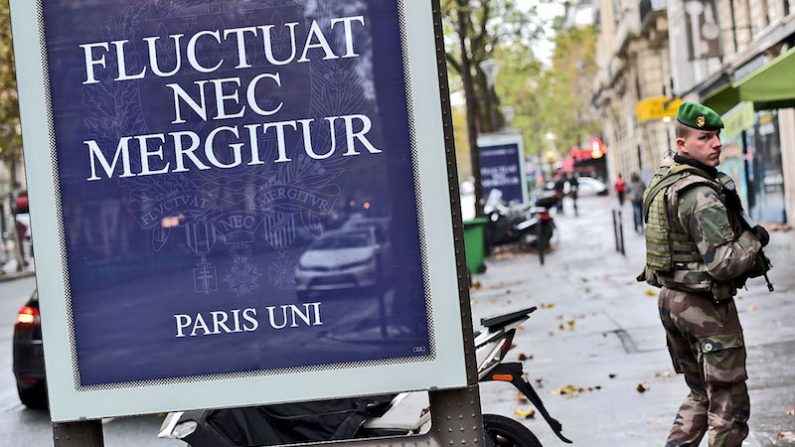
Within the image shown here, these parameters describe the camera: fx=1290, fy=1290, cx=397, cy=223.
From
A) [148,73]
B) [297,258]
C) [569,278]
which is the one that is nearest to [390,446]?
[297,258]

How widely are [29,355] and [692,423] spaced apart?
6.85m

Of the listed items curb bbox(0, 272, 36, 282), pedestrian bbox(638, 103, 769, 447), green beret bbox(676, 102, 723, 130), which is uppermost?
green beret bbox(676, 102, 723, 130)

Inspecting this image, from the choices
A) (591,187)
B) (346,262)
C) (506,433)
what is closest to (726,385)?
(506,433)

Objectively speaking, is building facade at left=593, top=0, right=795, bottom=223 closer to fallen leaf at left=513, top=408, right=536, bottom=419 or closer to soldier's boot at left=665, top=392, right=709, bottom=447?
fallen leaf at left=513, top=408, right=536, bottom=419

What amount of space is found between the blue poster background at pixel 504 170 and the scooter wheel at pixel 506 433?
96.3 ft

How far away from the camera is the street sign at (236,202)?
4.40 metres

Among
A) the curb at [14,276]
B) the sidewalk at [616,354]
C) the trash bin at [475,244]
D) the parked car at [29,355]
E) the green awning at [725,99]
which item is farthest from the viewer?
the curb at [14,276]

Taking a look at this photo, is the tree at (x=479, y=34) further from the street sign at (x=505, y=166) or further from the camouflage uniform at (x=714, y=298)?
the camouflage uniform at (x=714, y=298)

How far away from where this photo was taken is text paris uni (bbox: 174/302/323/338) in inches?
174

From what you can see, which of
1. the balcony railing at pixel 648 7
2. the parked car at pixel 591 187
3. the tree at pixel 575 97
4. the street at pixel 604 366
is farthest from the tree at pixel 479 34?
the tree at pixel 575 97

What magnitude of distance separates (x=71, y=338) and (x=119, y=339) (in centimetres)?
16

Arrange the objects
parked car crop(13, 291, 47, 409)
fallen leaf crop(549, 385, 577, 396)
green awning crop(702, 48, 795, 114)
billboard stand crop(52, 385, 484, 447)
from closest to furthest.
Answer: billboard stand crop(52, 385, 484, 447), fallen leaf crop(549, 385, 577, 396), green awning crop(702, 48, 795, 114), parked car crop(13, 291, 47, 409)

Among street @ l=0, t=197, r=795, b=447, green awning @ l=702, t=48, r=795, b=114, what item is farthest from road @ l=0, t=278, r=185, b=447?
green awning @ l=702, t=48, r=795, b=114

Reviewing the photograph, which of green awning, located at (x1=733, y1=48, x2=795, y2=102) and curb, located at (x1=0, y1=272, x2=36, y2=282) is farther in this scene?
curb, located at (x1=0, y1=272, x2=36, y2=282)
